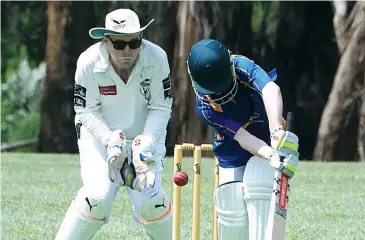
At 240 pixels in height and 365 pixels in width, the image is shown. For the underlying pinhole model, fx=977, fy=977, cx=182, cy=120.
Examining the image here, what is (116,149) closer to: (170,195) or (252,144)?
(252,144)

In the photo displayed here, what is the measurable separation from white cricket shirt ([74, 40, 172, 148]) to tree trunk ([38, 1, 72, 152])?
19057 millimetres

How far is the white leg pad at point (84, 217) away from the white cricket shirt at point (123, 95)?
403 millimetres

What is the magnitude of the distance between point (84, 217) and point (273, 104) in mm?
1669

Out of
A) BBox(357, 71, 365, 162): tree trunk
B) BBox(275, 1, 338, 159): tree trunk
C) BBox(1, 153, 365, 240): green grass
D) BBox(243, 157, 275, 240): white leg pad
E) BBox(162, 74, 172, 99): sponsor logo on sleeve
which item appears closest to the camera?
BBox(243, 157, 275, 240): white leg pad

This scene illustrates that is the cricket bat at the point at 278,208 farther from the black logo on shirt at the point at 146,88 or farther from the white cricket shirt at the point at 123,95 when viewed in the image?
the black logo on shirt at the point at 146,88

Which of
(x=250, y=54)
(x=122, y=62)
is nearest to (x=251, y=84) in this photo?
(x=122, y=62)

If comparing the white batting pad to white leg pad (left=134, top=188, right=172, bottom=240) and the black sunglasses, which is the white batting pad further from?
the black sunglasses

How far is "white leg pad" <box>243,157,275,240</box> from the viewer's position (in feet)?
19.1

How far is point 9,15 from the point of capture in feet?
92.9

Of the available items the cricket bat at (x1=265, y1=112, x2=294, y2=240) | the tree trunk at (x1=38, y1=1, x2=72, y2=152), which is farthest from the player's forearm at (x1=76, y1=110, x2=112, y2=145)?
the tree trunk at (x1=38, y1=1, x2=72, y2=152)

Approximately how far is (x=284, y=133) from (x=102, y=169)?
1589mm

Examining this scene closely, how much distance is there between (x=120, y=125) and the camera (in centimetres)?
671

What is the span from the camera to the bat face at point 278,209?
5465mm

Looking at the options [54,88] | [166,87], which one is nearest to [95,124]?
[166,87]
